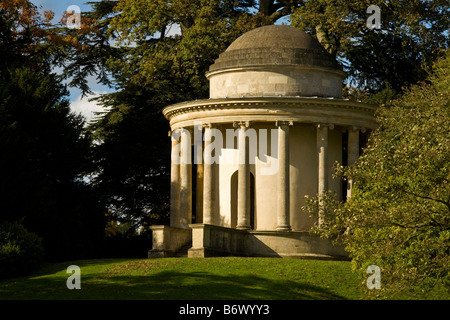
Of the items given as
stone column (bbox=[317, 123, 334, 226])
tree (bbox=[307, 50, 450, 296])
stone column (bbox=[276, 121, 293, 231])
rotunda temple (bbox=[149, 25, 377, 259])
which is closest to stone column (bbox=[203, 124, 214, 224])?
rotunda temple (bbox=[149, 25, 377, 259])

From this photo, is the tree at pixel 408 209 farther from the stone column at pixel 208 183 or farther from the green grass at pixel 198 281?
the stone column at pixel 208 183

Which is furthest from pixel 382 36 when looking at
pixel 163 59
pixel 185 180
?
pixel 185 180

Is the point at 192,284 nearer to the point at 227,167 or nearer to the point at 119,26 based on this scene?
the point at 227,167

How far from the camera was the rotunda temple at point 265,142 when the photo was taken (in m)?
43.2

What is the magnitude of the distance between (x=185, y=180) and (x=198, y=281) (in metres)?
12.3

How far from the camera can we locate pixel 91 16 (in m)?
60.0

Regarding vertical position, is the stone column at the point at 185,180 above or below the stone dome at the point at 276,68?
below

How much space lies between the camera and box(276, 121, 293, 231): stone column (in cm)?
4334

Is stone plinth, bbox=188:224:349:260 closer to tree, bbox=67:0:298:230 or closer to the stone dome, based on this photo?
the stone dome

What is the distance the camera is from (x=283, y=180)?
43469 mm

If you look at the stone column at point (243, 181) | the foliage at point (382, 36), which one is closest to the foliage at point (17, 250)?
the stone column at point (243, 181)

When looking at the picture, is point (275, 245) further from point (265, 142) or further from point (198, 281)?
point (198, 281)

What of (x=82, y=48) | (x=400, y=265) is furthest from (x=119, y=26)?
(x=400, y=265)

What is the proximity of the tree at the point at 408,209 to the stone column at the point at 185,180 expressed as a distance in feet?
49.5
